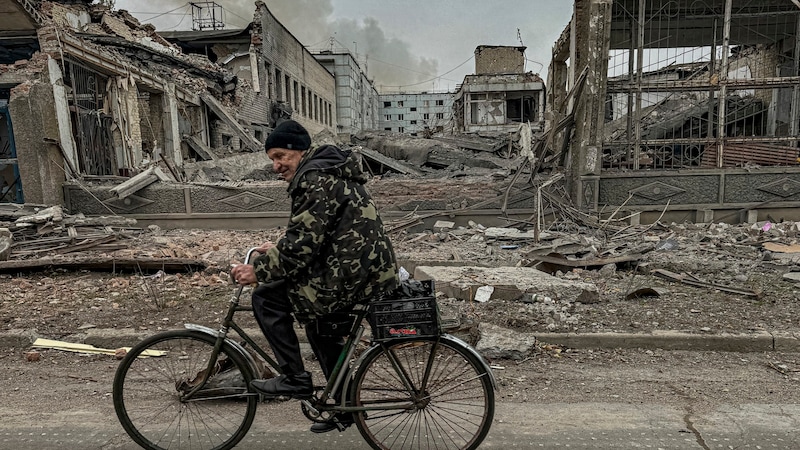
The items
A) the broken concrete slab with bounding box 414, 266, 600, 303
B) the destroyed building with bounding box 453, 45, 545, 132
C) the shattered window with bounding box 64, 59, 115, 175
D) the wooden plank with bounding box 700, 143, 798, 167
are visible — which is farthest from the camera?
the destroyed building with bounding box 453, 45, 545, 132

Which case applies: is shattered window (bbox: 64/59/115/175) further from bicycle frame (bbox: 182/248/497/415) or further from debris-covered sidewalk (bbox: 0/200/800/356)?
bicycle frame (bbox: 182/248/497/415)

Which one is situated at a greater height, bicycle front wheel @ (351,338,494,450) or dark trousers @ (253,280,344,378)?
dark trousers @ (253,280,344,378)

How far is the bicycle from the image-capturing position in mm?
2617

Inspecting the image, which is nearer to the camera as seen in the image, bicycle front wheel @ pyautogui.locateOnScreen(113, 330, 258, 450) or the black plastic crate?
the black plastic crate

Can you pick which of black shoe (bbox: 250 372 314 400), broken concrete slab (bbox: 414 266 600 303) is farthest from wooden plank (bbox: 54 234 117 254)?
black shoe (bbox: 250 372 314 400)

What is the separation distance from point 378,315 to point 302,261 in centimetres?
50

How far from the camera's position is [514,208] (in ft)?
34.0

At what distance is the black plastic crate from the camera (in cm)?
253

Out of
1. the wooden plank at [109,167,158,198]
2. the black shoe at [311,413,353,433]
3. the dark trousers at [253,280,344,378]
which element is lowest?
the black shoe at [311,413,353,433]

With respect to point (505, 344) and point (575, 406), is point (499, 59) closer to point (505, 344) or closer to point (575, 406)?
point (505, 344)

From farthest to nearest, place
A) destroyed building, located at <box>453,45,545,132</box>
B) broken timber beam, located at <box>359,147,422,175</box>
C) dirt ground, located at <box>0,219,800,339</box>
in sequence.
→ destroyed building, located at <box>453,45,545,132</box>
broken timber beam, located at <box>359,147,422,175</box>
dirt ground, located at <box>0,219,800,339</box>

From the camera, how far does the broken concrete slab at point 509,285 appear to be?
18.1ft

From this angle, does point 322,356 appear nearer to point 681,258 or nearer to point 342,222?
point 342,222

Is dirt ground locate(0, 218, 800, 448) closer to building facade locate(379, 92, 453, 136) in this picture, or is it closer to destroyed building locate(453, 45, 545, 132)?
destroyed building locate(453, 45, 545, 132)
